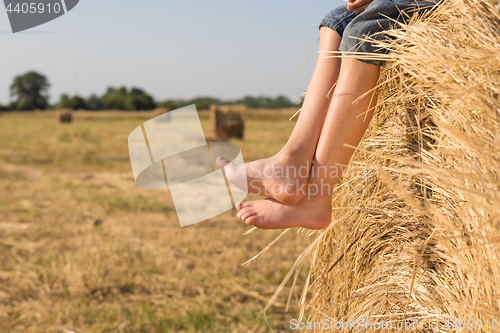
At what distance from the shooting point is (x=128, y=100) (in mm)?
29297

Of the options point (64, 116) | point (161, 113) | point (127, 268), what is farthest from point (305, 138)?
point (64, 116)

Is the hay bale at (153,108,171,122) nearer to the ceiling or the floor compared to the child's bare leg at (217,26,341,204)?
nearer to the floor

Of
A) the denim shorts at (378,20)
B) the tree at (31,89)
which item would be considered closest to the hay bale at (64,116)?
the denim shorts at (378,20)

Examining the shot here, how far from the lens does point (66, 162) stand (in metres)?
6.28

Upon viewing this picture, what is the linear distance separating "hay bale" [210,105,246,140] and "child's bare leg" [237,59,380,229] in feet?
27.2

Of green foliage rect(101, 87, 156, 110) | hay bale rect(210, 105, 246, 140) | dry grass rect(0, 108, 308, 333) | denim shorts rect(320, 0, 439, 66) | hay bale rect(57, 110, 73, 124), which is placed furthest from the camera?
green foliage rect(101, 87, 156, 110)

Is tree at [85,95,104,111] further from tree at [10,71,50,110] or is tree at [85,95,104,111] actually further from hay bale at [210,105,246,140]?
hay bale at [210,105,246,140]

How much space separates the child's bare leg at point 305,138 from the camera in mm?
1121

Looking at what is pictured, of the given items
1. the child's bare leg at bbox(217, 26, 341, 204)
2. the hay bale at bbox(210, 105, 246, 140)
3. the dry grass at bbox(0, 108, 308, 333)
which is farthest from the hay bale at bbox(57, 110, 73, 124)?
the child's bare leg at bbox(217, 26, 341, 204)

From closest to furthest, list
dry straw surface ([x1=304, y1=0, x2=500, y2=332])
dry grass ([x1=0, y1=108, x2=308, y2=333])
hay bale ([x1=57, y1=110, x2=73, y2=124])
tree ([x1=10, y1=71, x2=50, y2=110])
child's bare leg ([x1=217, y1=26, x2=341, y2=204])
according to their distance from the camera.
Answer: dry straw surface ([x1=304, y1=0, x2=500, y2=332])
child's bare leg ([x1=217, y1=26, x2=341, y2=204])
dry grass ([x1=0, y1=108, x2=308, y2=333])
hay bale ([x1=57, y1=110, x2=73, y2=124])
tree ([x1=10, y1=71, x2=50, y2=110])

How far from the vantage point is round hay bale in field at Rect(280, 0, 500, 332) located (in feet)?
2.47

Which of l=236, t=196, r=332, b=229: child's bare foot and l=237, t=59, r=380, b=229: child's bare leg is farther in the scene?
l=236, t=196, r=332, b=229: child's bare foot

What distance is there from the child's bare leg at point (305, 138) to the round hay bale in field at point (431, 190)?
0.16 meters

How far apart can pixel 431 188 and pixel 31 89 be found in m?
49.4
